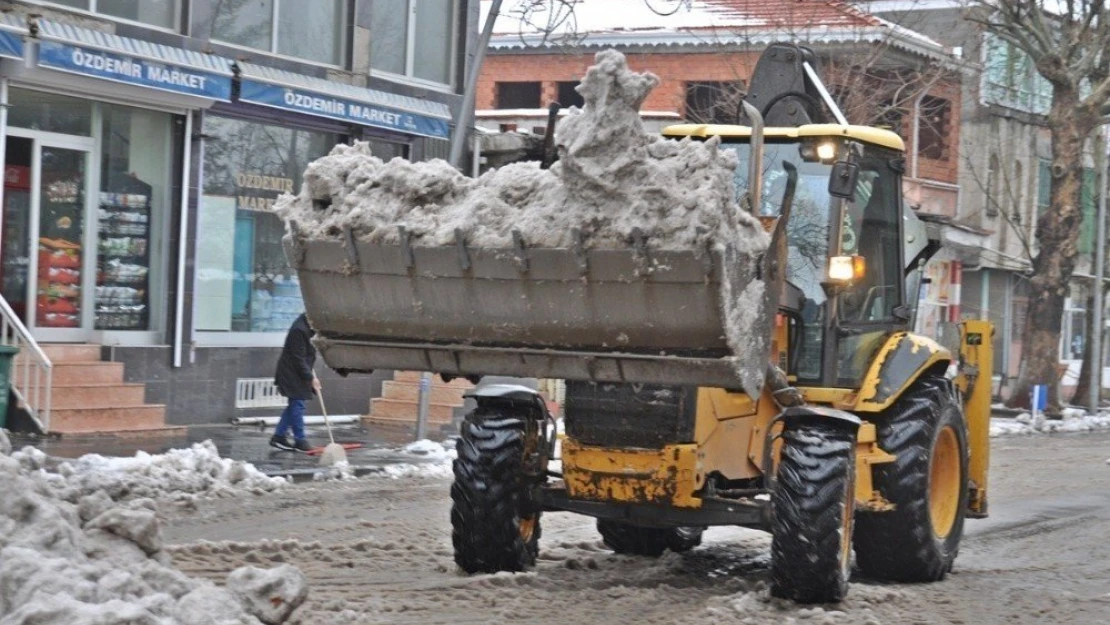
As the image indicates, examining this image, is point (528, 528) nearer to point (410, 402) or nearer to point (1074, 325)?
point (410, 402)

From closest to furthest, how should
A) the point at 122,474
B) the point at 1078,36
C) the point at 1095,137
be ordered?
the point at 122,474 < the point at 1078,36 < the point at 1095,137

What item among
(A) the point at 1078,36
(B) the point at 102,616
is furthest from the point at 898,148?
(A) the point at 1078,36

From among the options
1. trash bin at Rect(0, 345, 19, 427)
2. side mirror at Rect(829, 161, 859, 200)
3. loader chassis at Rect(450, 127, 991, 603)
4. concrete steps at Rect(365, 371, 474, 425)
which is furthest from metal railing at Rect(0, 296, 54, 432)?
side mirror at Rect(829, 161, 859, 200)

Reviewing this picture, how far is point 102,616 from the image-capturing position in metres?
5.92

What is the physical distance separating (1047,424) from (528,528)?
68.7 feet

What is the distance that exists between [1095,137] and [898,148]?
23.9 metres

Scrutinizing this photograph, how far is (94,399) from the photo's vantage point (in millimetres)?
16875

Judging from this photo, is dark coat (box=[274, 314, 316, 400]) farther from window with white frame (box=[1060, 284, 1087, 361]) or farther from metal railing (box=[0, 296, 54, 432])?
window with white frame (box=[1060, 284, 1087, 361])

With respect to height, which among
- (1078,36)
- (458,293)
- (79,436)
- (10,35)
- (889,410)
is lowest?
(79,436)

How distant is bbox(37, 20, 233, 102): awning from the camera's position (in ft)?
54.0

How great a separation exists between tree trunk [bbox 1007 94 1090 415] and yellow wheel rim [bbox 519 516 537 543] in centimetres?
2260

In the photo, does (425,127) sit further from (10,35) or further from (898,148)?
(898,148)

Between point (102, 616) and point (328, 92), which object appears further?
point (328, 92)

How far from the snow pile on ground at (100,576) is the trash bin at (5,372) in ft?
27.5
